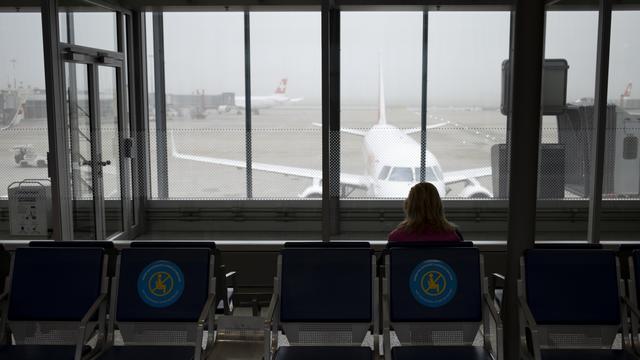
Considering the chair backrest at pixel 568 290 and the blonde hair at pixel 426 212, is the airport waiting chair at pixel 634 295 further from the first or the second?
the blonde hair at pixel 426 212

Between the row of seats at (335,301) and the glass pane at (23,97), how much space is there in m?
2.20

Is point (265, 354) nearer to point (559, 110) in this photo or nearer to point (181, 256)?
point (181, 256)

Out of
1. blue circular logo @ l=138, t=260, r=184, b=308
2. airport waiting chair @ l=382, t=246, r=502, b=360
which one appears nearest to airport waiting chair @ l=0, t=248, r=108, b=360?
blue circular logo @ l=138, t=260, r=184, b=308

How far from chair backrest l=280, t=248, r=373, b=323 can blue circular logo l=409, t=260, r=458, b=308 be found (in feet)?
0.85

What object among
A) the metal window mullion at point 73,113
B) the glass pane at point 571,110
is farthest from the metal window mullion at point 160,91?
the glass pane at point 571,110

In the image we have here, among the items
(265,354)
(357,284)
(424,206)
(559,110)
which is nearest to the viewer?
(265,354)

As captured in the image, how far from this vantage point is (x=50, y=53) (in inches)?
219

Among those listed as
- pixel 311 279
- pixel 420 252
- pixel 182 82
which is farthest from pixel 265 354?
pixel 182 82

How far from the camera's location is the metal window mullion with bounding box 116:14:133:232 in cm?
613

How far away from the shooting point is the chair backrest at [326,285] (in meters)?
3.76

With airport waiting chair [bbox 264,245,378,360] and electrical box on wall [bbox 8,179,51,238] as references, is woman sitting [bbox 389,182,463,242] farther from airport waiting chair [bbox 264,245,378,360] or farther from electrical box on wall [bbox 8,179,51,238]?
electrical box on wall [bbox 8,179,51,238]

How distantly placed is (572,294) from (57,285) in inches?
117

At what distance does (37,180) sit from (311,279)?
3308 millimetres

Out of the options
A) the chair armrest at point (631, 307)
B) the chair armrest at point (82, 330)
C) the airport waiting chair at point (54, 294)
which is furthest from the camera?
the airport waiting chair at point (54, 294)
